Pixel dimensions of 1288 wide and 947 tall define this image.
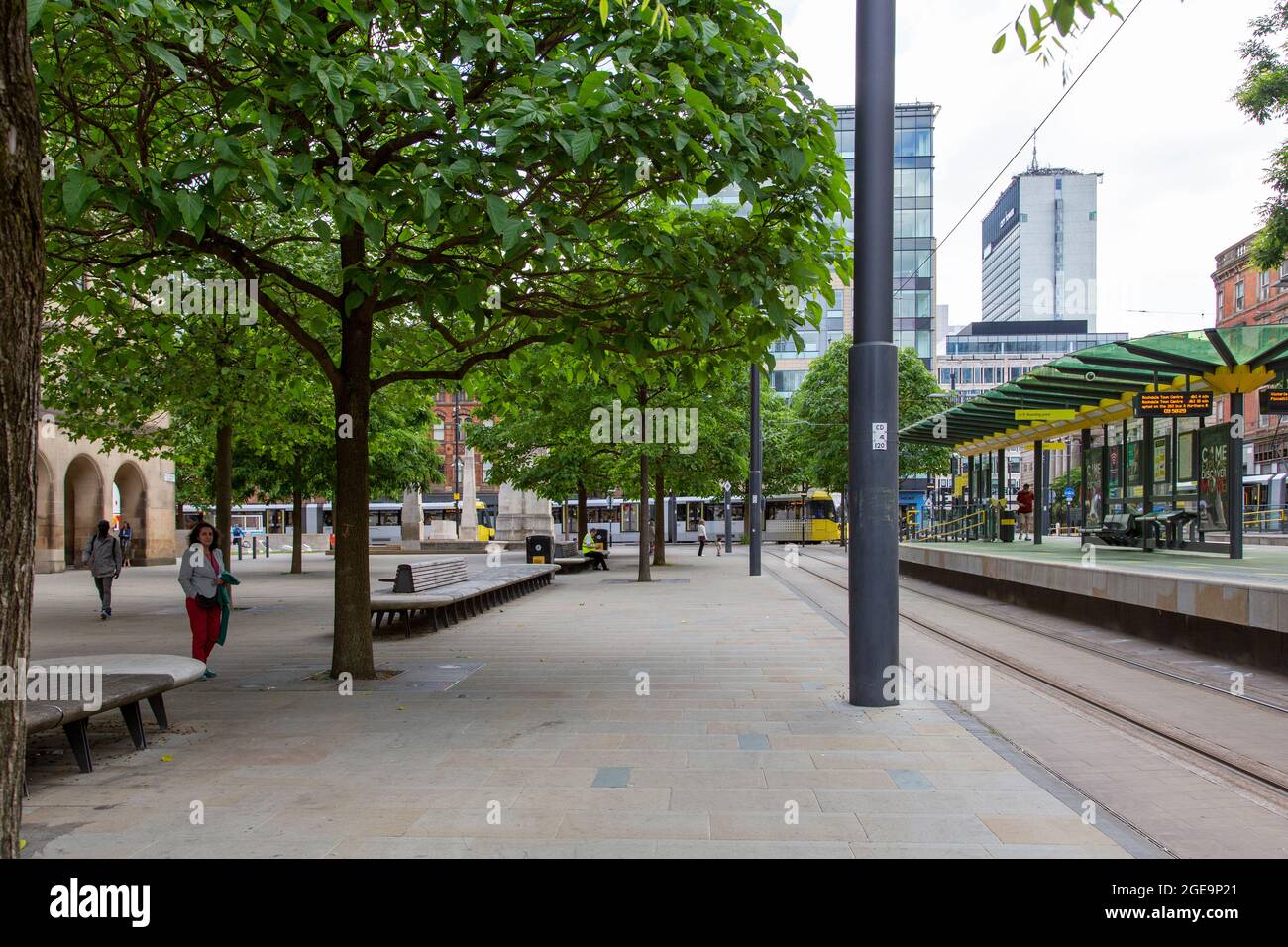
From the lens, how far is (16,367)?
125 inches

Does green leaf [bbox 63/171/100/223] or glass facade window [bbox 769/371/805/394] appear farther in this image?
glass facade window [bbox 769/371/805/394]

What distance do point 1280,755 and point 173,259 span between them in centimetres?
955

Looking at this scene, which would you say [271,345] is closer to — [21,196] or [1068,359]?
[21,196]

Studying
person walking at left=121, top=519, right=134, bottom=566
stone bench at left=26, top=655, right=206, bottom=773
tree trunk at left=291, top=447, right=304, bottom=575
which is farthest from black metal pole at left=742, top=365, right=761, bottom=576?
person walking at left=121, top=519, right=134, bottom=566

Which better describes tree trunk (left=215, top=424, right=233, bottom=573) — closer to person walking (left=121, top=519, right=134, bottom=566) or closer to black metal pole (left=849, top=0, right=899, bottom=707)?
black metal pole (left=849, top=0, right=899, bottom=707)

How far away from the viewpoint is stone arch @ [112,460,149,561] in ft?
112

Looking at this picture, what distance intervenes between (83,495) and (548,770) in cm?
3022

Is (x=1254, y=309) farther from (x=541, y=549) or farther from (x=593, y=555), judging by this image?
(x=541, y=549)

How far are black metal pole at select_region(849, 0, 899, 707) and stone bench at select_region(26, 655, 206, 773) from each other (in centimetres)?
504

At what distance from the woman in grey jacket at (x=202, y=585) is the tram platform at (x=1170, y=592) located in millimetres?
10091

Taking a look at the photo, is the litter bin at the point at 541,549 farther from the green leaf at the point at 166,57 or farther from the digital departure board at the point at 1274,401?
the green leaf at the point at 166,57

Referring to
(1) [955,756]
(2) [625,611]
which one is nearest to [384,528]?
(2) [625,611]

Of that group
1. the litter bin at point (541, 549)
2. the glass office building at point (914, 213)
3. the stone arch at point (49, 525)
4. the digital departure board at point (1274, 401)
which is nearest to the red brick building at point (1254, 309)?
the glass office building at point (914, 213)
